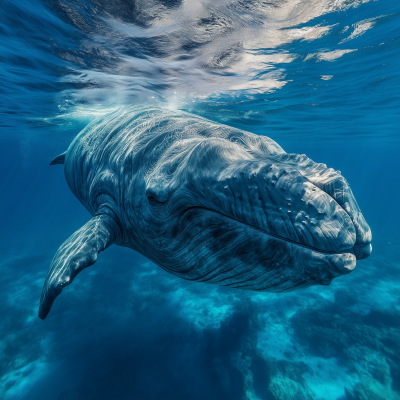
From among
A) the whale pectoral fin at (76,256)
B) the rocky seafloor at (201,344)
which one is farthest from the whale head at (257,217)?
the rocky seafloor at (201,344)

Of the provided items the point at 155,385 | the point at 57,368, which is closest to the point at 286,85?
→ the point at 155,385

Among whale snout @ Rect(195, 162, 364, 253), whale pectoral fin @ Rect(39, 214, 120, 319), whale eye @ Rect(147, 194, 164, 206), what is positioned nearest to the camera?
whale snout @ Rect(195, 162, 364, 253)

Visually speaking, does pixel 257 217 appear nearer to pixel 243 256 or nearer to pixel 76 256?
pixel 243 256

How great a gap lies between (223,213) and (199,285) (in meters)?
22.4

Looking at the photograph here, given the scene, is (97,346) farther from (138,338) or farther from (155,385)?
(155,385)

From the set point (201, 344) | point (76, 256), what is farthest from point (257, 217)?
point (201, 344)

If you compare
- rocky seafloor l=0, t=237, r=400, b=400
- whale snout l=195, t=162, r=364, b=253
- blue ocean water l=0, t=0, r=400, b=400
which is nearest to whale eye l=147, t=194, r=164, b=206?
whale snout l=195, t=162, r=364, b=253

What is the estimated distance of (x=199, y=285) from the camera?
2342 cm

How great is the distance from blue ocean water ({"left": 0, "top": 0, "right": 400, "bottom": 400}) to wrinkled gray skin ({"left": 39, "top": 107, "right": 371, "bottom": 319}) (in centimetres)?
769

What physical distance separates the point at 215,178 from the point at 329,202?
972 mm

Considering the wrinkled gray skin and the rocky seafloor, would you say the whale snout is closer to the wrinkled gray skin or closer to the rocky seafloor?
the wrinkled gray skin

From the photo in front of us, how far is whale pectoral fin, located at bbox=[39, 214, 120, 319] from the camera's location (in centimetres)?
342

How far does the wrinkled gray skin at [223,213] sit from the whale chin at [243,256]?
1 cm

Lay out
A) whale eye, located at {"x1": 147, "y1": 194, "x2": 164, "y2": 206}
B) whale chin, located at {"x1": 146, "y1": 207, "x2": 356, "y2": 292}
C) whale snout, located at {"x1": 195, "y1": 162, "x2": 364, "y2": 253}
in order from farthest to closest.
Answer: whale eye, located at {"x1": 147, "y1": 194, "x2": 164, "y2": 206}
whale chin, located at {"x1": 146, "y1": 207, "x2": 356, "y2": 292}
whale snout, located at {"x1": 195, "y1": 162, "x2": 364, "y2": 253}
